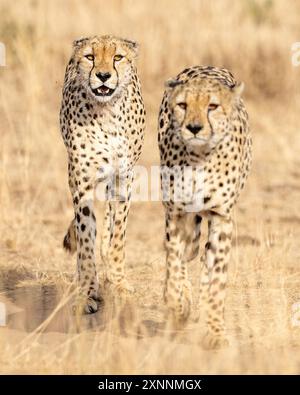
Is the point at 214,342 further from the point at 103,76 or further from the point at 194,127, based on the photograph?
the point at 103,76

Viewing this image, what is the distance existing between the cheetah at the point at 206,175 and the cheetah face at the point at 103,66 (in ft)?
1.20

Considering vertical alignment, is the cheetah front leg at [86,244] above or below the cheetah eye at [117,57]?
below

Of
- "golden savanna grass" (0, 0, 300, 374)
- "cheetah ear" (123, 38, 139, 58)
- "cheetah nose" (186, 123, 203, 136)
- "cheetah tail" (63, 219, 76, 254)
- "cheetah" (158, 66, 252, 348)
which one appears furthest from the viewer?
"cheetah tail" (63, 219, 76, 254)

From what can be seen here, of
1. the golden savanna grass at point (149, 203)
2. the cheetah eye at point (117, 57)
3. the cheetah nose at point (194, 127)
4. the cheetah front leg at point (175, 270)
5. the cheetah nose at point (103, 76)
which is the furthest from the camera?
the cheetah eye at point (117, 57)

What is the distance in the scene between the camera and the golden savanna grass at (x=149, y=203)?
17.5 ft

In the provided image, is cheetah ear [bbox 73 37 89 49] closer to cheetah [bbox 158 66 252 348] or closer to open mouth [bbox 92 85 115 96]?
open mouth [bbox 92 85 115 96]

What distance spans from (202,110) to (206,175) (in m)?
0.40

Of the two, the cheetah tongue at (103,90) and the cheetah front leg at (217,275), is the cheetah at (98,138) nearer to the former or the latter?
the cheetah tongue at (103,90)

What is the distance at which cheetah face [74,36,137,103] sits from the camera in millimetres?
5883

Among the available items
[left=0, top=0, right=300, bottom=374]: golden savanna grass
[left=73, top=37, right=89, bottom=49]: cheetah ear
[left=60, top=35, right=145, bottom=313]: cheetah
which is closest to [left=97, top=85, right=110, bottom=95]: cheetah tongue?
[left=60, top=35, right=145, bottom=313]: cheetah

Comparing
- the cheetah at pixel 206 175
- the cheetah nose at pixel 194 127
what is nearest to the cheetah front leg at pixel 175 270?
the cheetah at pixel 206 175

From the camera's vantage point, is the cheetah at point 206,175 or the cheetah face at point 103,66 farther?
the cheetah face at point 103,66

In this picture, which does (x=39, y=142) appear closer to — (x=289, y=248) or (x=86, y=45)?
(x=289, y=248)

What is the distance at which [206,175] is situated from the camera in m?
5.44
